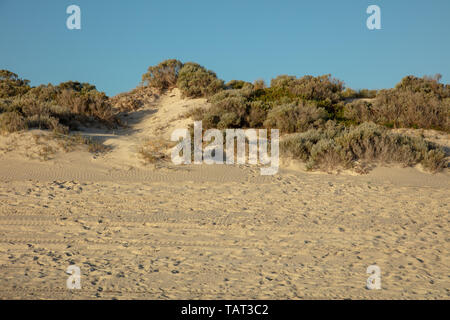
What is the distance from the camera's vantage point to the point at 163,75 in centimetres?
1947

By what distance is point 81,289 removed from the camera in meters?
3.87

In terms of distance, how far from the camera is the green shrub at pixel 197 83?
1674cm

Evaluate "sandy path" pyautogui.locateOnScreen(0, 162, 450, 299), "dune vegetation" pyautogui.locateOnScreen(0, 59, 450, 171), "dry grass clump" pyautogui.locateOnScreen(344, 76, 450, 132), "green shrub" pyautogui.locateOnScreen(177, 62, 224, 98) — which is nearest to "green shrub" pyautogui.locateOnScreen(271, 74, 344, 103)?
"dune vegetation" pyautogui.locateOnScreen(0, 59, 450, 171)

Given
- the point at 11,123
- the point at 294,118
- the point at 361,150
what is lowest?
the point at 361,150

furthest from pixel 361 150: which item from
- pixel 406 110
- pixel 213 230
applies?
pixel 213 230

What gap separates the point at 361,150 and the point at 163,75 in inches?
493

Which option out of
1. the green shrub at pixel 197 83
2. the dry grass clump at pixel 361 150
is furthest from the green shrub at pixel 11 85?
the dry grass clump at pixel 361 150

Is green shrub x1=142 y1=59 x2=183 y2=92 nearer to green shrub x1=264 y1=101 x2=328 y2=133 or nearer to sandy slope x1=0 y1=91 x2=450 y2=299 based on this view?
green shrub x1=264 y1=101 x2=328 y2=133

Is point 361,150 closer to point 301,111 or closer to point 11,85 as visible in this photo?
point 301,111

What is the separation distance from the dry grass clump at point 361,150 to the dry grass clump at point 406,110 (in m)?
2.79

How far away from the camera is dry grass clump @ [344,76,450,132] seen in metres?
13.0

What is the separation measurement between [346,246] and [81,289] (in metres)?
3.62

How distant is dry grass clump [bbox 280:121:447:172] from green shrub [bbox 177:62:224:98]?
723 cm
